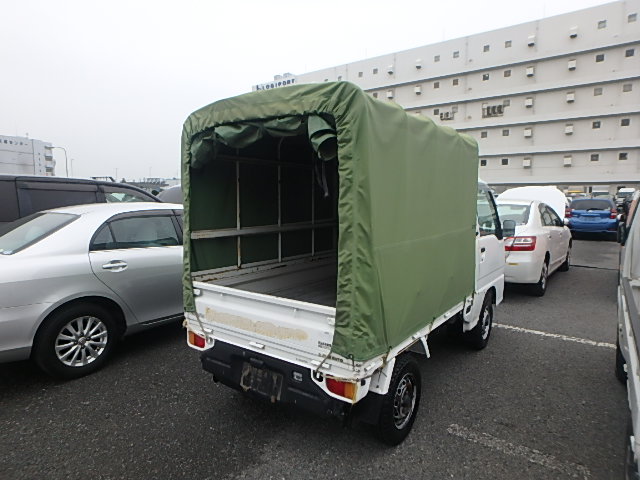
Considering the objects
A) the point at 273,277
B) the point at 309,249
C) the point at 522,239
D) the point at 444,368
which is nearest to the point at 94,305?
the point at 273,277

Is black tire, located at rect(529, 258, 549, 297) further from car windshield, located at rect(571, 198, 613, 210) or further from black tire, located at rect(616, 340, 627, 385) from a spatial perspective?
car windshield, located at rect(571, 198, 613, 210)

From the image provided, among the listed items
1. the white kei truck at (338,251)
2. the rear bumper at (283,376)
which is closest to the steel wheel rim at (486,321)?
the white kei truck at (338,251)

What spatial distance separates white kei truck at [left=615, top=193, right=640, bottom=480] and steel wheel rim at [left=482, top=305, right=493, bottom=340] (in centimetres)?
119

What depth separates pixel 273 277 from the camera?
376cm

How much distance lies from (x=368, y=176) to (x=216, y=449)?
6.87 ft

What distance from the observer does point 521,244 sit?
20.3ft

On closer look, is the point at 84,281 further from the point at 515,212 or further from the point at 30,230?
the point at 515,212

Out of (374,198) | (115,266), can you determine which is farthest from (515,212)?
(115,266)

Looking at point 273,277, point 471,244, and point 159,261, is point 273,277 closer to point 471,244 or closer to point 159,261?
point 159,261

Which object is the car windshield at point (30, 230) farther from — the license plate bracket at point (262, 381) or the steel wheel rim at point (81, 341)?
the license plate bracket at point (262, 381)

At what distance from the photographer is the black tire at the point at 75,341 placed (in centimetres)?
329

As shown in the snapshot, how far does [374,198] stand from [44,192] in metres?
5.46

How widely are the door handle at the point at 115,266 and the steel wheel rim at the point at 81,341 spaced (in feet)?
1.58

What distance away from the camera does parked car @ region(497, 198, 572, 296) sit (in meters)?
6.18
